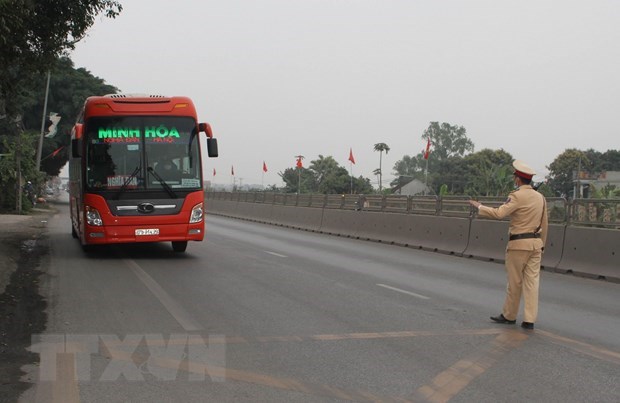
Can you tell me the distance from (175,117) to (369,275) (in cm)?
533

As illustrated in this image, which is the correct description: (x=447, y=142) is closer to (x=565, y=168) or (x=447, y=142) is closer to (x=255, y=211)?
(x=565, y=168)

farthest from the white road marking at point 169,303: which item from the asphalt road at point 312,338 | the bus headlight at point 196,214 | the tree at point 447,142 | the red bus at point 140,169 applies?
the tree at point 447,142

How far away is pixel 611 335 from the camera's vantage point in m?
7.80

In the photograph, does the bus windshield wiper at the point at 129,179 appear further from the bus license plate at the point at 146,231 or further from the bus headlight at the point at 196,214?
the bus headlight at the point at 196,214

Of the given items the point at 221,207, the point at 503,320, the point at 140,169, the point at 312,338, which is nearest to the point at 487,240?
the point at 140,169

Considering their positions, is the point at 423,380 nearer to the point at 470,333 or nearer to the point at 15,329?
the point at 470,333

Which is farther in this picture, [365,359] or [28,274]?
[28,274]

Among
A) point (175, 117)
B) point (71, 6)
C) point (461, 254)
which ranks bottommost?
point (461, 254)

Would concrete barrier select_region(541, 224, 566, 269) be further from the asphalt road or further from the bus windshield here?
the bus windshield

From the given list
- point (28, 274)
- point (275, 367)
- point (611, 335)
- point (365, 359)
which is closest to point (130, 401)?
point (275, 367)

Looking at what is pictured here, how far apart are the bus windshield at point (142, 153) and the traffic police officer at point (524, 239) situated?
803cm

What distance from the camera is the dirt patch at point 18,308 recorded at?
5784 millimetres

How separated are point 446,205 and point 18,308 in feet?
42.3

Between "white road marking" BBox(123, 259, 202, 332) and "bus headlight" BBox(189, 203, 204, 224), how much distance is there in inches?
→ 72.8
